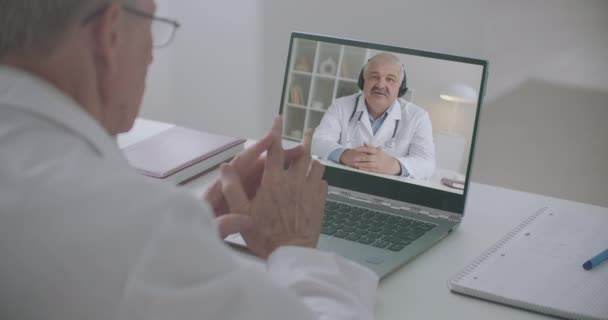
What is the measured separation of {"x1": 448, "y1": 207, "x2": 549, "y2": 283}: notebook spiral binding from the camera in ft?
3.70

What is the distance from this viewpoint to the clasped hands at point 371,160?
4.52 ft

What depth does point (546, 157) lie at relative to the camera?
9.96 feet

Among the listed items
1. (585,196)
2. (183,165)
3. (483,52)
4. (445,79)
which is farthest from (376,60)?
(585,196)

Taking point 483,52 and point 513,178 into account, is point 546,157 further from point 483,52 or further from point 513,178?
point 483,52

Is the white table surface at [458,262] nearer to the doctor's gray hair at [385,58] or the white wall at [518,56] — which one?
the doctor's gray hair at [385,58]

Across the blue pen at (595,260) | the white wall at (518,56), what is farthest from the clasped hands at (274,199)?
the white wall at (518,56)

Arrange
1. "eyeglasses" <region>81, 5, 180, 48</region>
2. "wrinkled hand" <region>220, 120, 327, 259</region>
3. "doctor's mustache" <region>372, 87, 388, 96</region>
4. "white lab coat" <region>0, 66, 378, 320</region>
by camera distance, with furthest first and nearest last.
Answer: "doctor's mustache" <region>372, 87, 388, 96</region> → "wrinkled hand" <region>220, 120, 327, 259</region> → "eyeglasses" <region>81, 5, 180, 48</region> → "white lab coat" <region>0, 66, 378, 320</region>

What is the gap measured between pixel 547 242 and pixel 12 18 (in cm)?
95

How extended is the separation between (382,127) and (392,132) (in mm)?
21

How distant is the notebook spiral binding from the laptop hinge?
0.32 ft

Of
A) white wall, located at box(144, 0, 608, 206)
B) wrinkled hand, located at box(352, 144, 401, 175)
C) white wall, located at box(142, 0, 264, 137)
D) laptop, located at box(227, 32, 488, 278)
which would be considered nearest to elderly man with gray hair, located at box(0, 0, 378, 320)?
laptop, located at box(227, 32, 488, 278)

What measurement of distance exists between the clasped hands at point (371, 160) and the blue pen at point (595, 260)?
38 centimetres

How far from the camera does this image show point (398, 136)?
4.46 ft

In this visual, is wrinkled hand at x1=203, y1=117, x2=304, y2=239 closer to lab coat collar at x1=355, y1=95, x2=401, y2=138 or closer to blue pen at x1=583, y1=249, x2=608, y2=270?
lab coat collar at x1=355, y1=95, x2=401, y2=138
